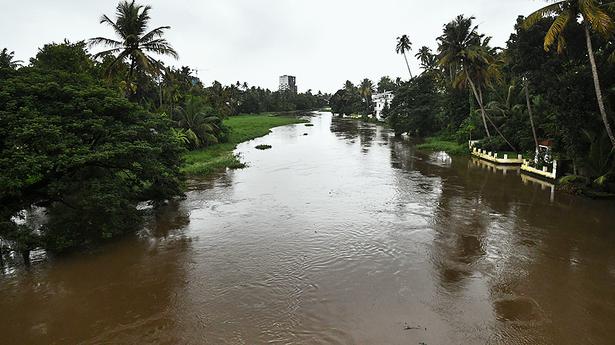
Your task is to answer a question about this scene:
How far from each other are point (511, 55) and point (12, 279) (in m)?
23.2

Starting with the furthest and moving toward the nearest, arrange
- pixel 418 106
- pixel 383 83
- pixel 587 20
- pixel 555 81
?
pixel 383 83 < pixel 418 106 < pixel 555 81 < pixel 587 20

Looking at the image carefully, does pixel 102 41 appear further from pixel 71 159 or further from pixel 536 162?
pixel 536 162

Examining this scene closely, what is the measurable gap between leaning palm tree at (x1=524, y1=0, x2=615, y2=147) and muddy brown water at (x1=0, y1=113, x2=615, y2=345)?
4940 millimetres

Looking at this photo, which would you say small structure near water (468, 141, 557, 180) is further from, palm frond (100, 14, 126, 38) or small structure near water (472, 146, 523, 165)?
palm frond (100, 14, 126, 38)

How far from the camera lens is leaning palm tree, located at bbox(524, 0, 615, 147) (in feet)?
45.1

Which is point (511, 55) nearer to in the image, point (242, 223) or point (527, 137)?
point (527, 137)

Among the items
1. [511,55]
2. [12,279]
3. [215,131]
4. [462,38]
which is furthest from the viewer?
[215,131]

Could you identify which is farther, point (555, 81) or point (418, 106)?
point (418, 106)

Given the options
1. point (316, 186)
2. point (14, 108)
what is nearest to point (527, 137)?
point (316, 186)

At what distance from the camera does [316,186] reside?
2086 cm

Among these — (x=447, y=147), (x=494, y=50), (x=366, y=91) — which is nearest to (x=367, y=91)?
(x=366, y=91)

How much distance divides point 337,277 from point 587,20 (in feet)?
45.4

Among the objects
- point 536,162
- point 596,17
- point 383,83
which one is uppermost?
point 383,83

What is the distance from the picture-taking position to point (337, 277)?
9.80m
